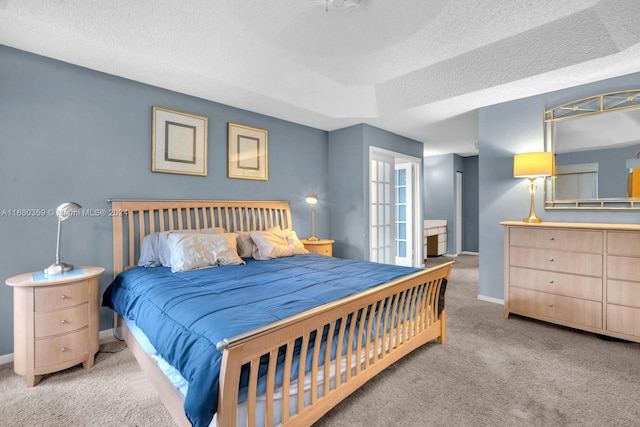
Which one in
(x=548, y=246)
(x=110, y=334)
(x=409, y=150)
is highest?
(x=409, y=150)

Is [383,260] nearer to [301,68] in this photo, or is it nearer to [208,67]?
[301,68]

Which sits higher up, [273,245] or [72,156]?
[72,156]

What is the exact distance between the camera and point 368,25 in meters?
2.50

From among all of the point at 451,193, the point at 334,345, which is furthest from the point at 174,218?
the point at 451,193

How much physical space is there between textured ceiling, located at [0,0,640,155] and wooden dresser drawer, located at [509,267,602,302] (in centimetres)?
189

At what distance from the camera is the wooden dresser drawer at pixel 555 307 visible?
270 cm

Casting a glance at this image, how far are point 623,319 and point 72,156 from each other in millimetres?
4918

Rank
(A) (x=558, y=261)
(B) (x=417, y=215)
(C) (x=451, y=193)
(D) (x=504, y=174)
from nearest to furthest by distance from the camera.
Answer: (A) (x=558, y=261) → (D) (x=504, y=174) → (B) (x=417, y=215) → (C) (x=451, y=193)

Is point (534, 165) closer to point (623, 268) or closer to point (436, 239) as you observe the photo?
point (623, 268)

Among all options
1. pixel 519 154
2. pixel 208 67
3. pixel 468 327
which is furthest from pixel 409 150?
pixel 208 67

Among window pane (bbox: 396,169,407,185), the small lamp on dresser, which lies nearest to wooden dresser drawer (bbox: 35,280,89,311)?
the small lamp on dresser

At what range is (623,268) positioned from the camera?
255 centimetres

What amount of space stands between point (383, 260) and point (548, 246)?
2.42 meters

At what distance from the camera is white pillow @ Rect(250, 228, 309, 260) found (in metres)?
3.22
